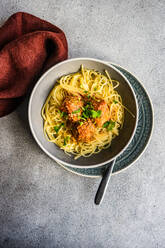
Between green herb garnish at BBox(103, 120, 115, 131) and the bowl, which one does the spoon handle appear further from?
green herb garnish at BBox(103, 120, 115, 131)

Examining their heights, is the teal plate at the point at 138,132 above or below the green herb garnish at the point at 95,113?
below

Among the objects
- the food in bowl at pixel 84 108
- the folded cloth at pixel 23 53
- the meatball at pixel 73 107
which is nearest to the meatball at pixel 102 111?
the food in bowl at pixel 84 108

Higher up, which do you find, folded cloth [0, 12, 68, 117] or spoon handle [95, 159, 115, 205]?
folded cloth [0, 12, 68, 117]

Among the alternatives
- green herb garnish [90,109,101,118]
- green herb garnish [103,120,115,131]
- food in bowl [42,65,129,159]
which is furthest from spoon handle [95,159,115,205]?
green herb garnish [90,109,101,118]

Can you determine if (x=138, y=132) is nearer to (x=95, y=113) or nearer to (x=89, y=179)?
(x=95, y=113)

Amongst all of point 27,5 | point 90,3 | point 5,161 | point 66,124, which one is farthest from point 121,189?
point 27,5

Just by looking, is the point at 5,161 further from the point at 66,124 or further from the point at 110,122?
the point at 110,122

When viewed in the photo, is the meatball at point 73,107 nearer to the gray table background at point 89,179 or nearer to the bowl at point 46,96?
the bowl at point 46,96
